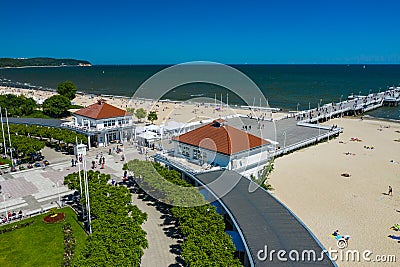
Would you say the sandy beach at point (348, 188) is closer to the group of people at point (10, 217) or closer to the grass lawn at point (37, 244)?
the grass lawn at point (37, 244)

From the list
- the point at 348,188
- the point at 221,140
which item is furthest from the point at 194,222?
the point at 348,188

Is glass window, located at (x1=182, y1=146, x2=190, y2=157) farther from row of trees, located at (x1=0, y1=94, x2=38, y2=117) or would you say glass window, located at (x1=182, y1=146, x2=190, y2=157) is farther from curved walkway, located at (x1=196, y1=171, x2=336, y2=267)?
row of trees, located at (x1=0, y1=94, x2=38, y2=117)

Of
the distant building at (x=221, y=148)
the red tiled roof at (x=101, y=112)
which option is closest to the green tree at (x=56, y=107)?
the red tiled roof at (x=101, y=112)

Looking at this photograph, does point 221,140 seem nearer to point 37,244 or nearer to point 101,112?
point 37,244

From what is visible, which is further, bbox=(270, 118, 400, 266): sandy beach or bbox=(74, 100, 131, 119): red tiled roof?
bbox=(74, 100, 131, 119): red tiled roof

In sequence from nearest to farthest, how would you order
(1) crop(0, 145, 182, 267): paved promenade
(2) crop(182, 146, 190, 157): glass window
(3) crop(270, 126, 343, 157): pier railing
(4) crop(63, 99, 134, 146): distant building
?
(1) crop(0, 145, 182, 267): paved promenade, (2) crop(182, 146, 190, 157): glass window, (3) crop(270, 126, 343, 157): pier railing, (4) crop(63, 99, 134, 146): distant building

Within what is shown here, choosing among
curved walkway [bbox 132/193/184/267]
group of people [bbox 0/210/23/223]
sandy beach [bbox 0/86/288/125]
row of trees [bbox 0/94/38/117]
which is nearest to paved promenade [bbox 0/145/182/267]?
curved walkway [bbox 132/193/184/267]
